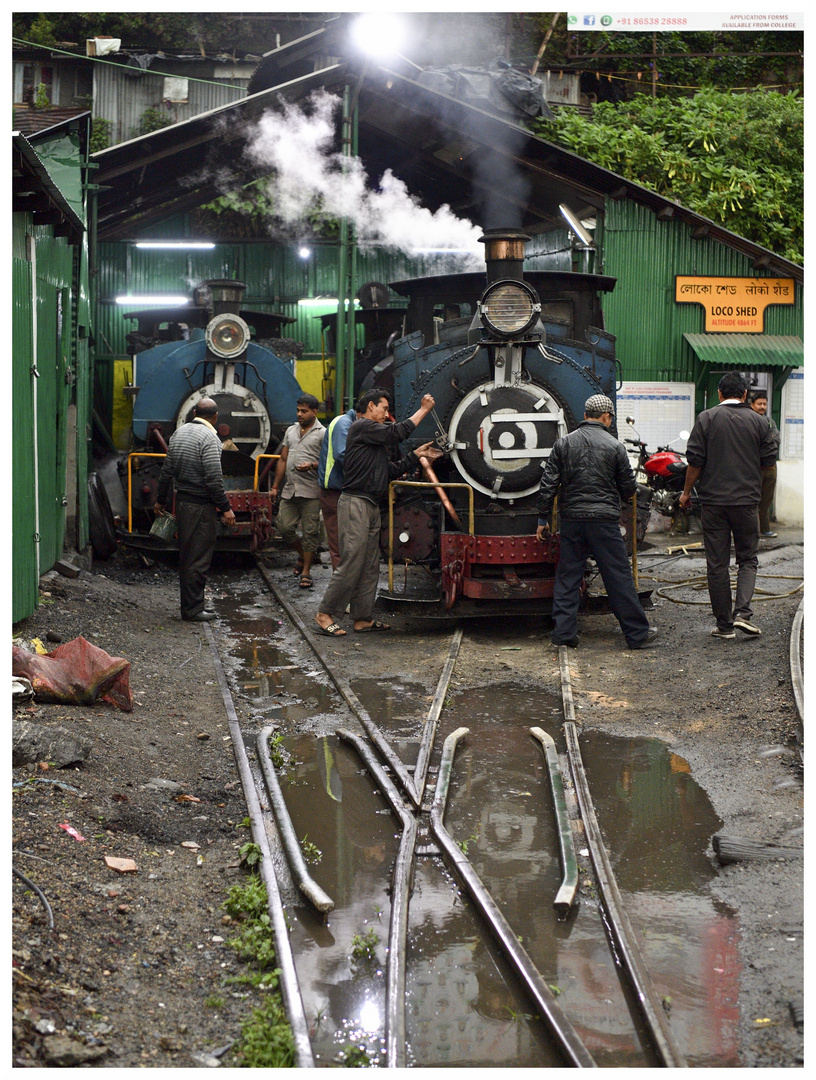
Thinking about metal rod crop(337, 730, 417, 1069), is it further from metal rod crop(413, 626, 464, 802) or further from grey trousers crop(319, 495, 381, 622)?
grey trousers crop(319, 495, 381, 622)

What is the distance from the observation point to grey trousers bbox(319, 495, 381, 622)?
29.6 ft

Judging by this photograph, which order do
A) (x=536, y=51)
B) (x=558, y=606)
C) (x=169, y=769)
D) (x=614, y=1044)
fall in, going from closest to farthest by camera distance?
(x=614, y=1044), (x=169, y=769), (x=558, y=606), (x=536, y=51)

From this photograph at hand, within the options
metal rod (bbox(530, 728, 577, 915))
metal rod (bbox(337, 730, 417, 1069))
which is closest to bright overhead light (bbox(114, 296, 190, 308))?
metal rod (bbox(530, 728, 577, 915))

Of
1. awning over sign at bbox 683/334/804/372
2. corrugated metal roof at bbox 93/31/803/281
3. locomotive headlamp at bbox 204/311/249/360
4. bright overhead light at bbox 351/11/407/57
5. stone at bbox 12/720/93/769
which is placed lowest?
stone at bbox 12/720/93/769

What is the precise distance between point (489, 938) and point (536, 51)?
27.1 meters

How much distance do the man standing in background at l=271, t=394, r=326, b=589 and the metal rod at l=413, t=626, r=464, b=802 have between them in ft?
10.9

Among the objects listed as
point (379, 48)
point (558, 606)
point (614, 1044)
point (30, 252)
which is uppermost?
point (379, 48)

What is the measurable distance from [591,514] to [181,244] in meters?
15.5

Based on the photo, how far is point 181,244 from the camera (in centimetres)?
2125

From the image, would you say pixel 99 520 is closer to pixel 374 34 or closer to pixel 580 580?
pixel 580 580

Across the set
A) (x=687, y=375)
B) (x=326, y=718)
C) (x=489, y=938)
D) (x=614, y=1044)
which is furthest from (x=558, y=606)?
(x=687, y=375)

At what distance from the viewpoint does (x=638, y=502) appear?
9391 millimetres

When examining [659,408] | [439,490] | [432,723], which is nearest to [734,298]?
[659,408]
